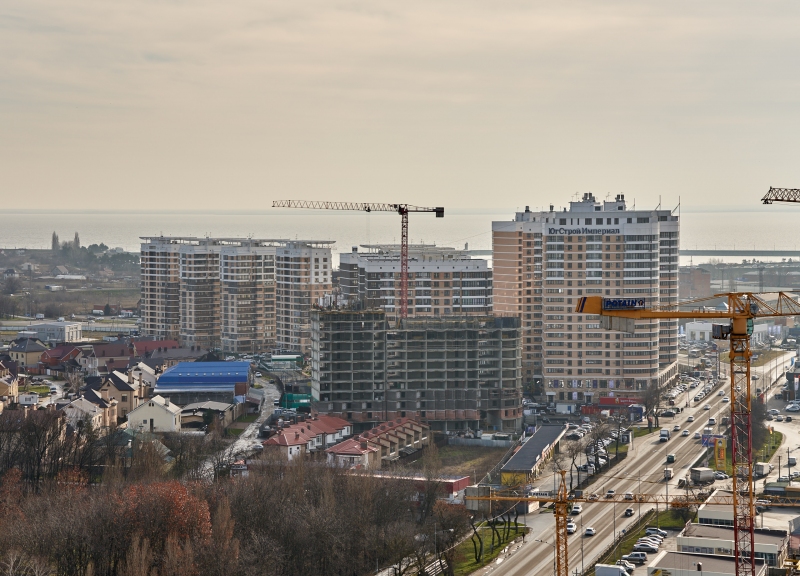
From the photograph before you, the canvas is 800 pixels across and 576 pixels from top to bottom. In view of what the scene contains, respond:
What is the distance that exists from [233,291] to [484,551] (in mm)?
34017

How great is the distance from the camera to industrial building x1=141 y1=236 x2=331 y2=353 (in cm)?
5784

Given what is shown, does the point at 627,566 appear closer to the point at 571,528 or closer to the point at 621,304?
the point at 571,528

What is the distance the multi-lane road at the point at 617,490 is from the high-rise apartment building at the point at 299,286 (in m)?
18.8

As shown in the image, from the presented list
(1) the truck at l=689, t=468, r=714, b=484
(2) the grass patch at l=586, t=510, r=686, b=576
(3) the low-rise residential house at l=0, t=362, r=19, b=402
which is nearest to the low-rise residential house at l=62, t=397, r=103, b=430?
(3) the low-rise residential house at l=0, t=362, r=19, b=402

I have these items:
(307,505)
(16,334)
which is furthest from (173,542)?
(16,334)

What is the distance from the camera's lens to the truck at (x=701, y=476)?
107 ft

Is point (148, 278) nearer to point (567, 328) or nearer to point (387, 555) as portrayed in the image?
point (567, 328)

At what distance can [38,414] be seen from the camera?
35.6 metres

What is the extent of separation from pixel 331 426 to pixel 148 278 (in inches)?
1079

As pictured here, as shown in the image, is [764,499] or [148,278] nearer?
[764,499]

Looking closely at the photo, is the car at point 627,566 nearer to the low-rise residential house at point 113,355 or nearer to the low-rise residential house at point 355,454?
the low-rise residential house at point 355,454

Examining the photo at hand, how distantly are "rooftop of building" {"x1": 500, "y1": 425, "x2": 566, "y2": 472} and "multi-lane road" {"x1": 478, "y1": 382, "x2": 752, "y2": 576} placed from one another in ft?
2.56

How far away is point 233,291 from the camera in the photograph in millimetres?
59906

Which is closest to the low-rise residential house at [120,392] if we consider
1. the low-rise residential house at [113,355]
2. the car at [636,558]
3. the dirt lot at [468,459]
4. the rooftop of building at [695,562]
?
the low-rise residential house at [113,355]
